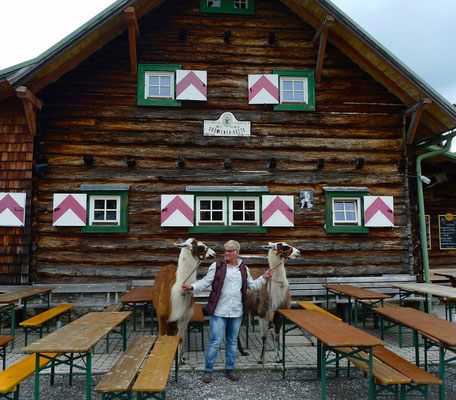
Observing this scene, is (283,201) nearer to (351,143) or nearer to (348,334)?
(351,143)

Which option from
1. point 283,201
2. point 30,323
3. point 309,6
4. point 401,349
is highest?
point 309,6

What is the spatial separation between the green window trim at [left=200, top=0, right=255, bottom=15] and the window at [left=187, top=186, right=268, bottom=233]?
417cm

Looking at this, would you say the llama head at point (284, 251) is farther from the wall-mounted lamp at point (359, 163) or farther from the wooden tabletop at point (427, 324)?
the wall-mounted lamp at point (359, 163)

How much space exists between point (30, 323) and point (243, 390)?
337 cm

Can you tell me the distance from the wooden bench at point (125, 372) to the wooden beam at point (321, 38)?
691 centimetres

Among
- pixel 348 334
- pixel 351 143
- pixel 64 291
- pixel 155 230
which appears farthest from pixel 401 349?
pixel 64 291

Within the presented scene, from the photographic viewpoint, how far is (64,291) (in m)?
7.70

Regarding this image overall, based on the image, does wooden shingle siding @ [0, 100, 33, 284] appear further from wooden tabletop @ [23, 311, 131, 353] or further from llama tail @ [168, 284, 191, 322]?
llama tail @ [168, 284, 191, 322]

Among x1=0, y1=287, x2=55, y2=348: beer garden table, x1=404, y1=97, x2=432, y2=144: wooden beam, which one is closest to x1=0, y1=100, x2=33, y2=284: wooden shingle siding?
x1=0, y1=287, x2=55, y2=348: beer garden table

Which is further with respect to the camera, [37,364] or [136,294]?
[136,294]

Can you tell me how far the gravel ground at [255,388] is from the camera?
4.56m

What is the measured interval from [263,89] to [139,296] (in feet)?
17.3

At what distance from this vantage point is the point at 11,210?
25.2 ft

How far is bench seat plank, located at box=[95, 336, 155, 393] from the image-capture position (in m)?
3.47
